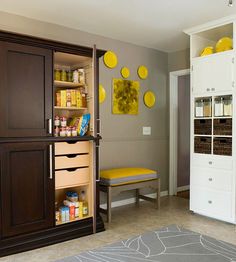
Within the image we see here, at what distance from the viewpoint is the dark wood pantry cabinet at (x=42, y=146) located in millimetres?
2639

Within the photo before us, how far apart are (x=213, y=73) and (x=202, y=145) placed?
3.10 feet

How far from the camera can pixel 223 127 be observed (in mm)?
3504

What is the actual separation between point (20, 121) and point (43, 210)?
94 centimetres

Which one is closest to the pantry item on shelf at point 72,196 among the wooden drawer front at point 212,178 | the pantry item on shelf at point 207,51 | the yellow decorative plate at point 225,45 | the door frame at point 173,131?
the wooden drawer front at point 212,178

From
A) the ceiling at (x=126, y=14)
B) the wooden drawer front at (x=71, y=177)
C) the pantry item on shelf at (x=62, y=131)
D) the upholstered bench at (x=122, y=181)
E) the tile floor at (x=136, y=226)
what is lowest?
the tile floor at (x=136, y=226)

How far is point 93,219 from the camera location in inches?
127

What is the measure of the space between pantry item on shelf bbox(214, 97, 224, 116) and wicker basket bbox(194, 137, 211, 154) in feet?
1.16

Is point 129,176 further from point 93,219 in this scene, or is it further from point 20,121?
point 20,121

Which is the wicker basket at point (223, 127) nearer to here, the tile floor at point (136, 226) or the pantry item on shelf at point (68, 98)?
the tile floor at point (136, 226)

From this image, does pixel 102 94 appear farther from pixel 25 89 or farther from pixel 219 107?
pixel 219 107

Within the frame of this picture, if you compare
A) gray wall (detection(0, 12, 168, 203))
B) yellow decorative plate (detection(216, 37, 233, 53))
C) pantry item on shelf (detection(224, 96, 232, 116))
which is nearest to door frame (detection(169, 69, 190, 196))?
gray wall (detection(0, 12, 168, 203))

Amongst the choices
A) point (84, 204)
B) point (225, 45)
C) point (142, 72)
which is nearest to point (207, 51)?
point (225, 45)

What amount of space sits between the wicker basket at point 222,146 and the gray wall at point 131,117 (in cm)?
133

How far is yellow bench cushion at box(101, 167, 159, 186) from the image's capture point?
11.7 feet
